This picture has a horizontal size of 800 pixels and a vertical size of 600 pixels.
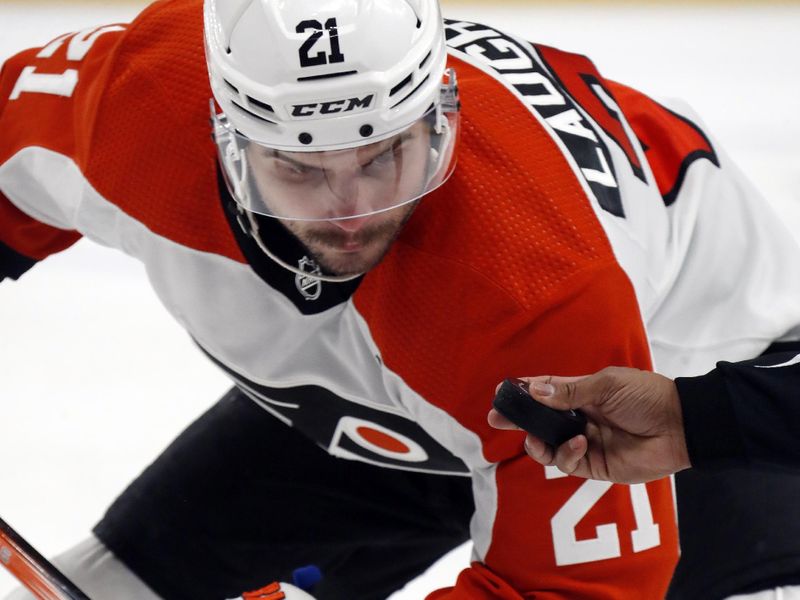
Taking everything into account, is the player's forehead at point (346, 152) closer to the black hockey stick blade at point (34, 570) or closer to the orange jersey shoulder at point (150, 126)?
the orange jersey shoulder at point (150, 126)

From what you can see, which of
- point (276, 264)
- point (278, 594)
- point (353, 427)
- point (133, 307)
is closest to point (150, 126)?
point (276, 264)

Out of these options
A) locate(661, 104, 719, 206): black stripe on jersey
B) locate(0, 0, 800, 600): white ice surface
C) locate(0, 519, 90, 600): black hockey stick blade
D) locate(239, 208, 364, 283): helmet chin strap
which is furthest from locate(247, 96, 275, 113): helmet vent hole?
locate(0, 0, 800, 600): white ice surface

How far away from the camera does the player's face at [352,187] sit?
4.11 ft

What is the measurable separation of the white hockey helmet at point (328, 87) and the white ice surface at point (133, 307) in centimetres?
91

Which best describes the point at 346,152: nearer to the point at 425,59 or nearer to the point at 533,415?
the point at 425,59

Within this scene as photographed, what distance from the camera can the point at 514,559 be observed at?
1.32m

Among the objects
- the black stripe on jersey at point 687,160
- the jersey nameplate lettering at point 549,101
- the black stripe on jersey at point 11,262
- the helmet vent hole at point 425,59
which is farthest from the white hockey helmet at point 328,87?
the black stripe on jersey at point 11,262

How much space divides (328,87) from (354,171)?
4.0 inches

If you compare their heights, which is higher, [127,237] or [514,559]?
[127,237]

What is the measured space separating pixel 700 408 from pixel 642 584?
0.26 meters

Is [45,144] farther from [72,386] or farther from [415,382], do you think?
[72,386]

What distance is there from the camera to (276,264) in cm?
142

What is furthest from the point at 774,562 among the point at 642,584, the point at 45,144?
the point at 45,144

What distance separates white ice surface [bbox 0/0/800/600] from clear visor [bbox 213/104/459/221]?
878 mm
